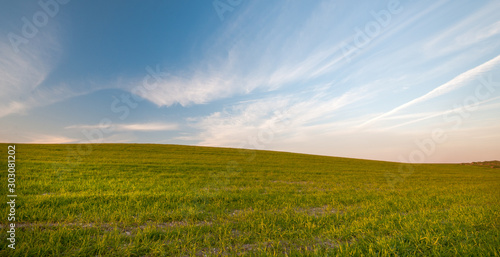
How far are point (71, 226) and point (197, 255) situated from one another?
3890 millimetres

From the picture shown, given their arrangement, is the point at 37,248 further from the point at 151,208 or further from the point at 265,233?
the point at 265,233

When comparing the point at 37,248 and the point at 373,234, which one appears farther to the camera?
the point at 373,234

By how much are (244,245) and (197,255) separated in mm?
1110

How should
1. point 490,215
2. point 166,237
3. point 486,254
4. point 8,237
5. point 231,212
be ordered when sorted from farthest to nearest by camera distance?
1. point 231,212
2. point 490,215
3. point 166,237
4. point 8,237
5. point 486,254

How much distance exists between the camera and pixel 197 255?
4.38 meters

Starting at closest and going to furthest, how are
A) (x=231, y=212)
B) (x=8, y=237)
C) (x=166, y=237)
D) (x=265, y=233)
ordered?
(x=8, y=237)
(x=166, y=237)
(x=265, y=233)
(x=231, y=212)

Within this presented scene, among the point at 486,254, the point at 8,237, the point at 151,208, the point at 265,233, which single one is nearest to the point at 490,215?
the point at 486,254

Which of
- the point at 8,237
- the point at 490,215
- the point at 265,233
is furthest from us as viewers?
the point at 490,215

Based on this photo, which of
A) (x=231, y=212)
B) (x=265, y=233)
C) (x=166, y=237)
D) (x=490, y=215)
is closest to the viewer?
(x=166, y=237)

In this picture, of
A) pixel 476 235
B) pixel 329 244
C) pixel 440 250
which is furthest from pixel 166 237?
pixel 476 235

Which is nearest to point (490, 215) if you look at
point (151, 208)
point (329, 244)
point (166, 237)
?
point (329, 244)

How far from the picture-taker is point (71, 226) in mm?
5645

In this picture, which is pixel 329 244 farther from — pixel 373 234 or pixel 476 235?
pixel 476 235

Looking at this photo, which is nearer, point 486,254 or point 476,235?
point 486,254
